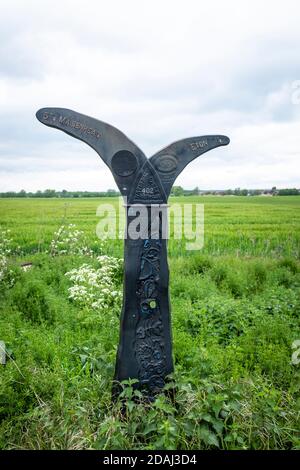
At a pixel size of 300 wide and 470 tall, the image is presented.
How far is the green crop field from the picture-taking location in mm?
2689

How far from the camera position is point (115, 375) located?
3.18 m

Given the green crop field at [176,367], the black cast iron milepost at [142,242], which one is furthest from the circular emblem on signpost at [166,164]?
the green crop field at [176,367]

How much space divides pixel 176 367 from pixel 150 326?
0.68 m

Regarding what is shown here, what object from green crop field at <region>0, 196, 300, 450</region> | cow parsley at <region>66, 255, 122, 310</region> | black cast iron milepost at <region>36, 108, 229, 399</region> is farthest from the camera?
cow parsley at <region>66, 255, 122, 310</region>

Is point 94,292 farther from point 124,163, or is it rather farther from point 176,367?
point 124,163

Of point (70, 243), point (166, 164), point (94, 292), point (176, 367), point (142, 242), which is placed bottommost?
point (176, 367)

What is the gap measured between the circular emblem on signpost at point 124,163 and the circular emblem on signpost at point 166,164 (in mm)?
182

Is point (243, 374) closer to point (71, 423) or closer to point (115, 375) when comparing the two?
point (115, 375)

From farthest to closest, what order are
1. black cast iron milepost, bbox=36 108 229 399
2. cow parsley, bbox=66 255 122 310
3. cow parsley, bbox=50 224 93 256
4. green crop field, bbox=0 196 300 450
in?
cow parsley, bbox=50 224 93 256 → cow parsley, bbox=66 255 122 310 → black cast iron milepost, bbox=36 108 229 399 → green crop field, bbox=0 196 300 450

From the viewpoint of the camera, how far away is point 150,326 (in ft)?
10.1

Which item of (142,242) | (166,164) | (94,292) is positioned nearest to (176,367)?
(142,242)

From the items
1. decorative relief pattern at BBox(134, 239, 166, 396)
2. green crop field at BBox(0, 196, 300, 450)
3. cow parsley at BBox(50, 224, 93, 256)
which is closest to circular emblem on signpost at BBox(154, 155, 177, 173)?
decorative relief pattern at BBox(134, 239, 166, 396)

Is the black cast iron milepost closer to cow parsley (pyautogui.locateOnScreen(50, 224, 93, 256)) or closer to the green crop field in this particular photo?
the green crop field

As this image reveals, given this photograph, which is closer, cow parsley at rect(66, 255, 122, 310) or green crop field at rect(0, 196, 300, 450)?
green crop field at rect(0, 196, 300, 450)
